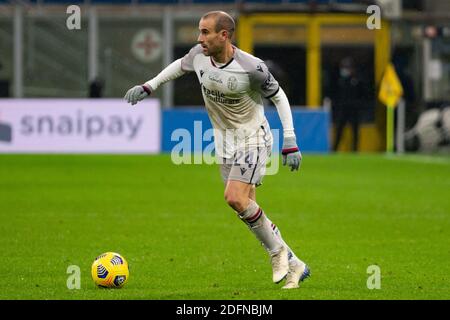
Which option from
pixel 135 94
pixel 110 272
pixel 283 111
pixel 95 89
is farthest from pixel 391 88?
pixel 110 272

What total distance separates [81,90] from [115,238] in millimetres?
21942

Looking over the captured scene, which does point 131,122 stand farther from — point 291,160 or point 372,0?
point 291,160

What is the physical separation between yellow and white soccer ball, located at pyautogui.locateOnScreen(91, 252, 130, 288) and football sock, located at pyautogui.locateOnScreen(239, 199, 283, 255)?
3.30 feet

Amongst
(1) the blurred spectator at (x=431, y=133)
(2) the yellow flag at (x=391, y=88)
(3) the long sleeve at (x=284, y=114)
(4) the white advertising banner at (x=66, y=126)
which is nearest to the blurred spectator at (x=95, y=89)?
(4) the white advertising banner at (x=66, y=126)

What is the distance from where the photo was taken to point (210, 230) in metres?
14.1

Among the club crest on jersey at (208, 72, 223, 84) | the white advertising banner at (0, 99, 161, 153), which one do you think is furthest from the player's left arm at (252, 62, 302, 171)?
the white advertising banner at (0, 99, 161, 153)

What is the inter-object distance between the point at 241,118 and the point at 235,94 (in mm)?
239

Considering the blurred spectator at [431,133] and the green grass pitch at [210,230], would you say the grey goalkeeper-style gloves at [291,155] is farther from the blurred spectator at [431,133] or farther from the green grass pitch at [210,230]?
the blurred spectator at [431,133]

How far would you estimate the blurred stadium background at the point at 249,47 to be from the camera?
33.3 meters

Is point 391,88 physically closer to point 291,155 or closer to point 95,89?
point 95,89

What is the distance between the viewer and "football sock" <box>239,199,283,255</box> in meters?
9.38

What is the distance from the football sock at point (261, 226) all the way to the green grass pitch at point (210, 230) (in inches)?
13.2

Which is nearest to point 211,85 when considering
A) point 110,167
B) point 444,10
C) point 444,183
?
point 444,183

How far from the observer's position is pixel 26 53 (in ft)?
113
